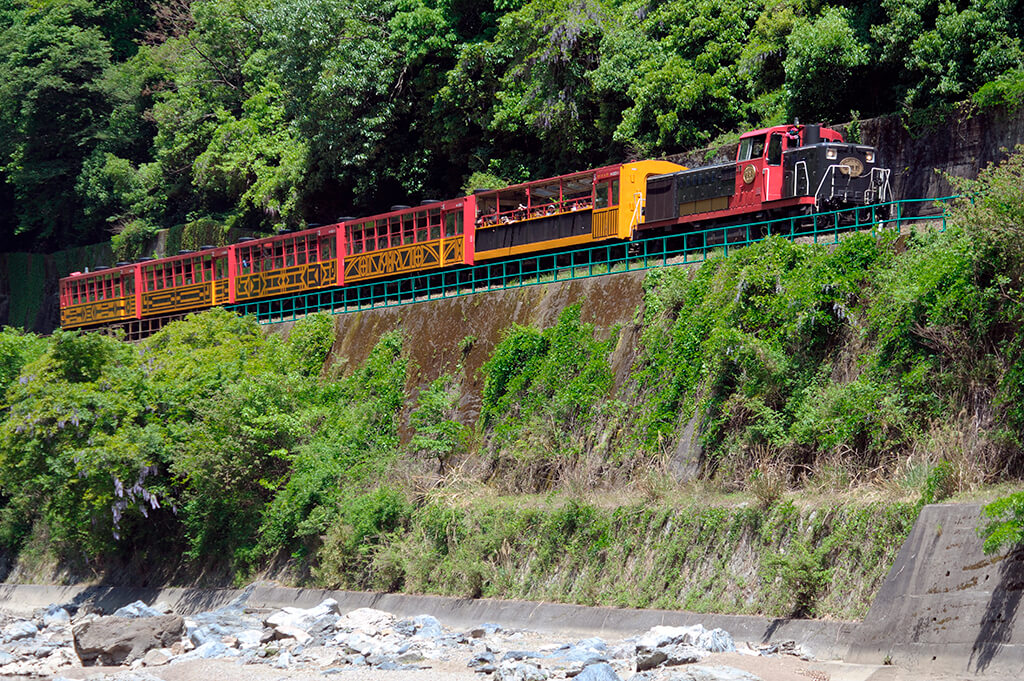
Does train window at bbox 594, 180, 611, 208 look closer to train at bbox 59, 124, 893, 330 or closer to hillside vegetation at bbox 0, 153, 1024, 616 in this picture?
train at bbox 59, 124, 893, 330

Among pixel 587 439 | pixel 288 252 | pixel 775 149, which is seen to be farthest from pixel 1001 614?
pixel 288 252

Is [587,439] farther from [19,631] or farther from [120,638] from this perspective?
[19,631]

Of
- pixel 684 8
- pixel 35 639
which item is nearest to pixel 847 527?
pixel 35 639

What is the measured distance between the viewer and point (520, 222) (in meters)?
32.5

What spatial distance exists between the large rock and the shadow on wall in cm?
1406

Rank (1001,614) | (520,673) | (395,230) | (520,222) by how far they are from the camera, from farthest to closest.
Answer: (395,230), (520,222), (520,673), (1001,614)

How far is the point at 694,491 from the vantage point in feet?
68.5

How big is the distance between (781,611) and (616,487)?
6.08 m

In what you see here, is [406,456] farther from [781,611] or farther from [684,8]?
[684,8]

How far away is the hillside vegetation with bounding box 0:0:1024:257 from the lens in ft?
101

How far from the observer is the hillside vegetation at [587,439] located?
17828 millimetres

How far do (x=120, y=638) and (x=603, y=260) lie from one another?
1475 cm

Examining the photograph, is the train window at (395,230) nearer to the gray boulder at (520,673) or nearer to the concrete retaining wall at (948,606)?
the gray boulder at (520,673)

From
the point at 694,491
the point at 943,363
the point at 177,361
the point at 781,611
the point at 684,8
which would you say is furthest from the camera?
the point at 684,8
